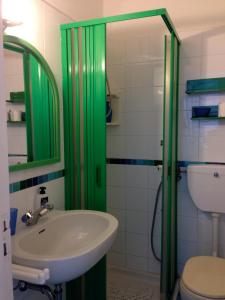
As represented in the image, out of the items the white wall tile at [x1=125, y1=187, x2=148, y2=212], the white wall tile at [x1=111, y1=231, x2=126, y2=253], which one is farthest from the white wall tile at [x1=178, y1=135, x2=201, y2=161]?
the white wall tile at [x1=111, y1=231, x2=126, y2=253]

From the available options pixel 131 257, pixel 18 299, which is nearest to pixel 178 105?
pixel 131 257

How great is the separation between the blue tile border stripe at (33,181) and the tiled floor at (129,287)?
1.13 metres

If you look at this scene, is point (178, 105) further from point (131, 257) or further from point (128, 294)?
point (128, 294)

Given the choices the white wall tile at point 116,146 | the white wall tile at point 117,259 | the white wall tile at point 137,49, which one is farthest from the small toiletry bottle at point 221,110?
the white wall tile at point 117,259

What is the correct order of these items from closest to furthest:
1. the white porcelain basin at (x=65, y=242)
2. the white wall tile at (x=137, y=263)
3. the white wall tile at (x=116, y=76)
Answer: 1. the white porcelain basin at (x=65, y=242)
2. the white wall tile at (x=116, y=76)
3. the white wall tile at (x=137, y=263)

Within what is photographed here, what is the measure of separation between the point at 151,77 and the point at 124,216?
3.97 ft

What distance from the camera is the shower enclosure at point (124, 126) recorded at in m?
1.75

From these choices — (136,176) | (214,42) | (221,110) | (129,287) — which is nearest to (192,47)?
(214,42)

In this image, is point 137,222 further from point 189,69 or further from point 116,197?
point 189,69

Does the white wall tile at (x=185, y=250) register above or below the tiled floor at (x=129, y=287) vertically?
above

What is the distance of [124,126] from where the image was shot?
7.98ft

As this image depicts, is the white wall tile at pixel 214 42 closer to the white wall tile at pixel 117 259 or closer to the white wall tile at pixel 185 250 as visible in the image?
the white wall tile at pixel 185 250

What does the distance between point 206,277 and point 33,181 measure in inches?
46.5

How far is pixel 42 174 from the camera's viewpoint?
5.58 ft
